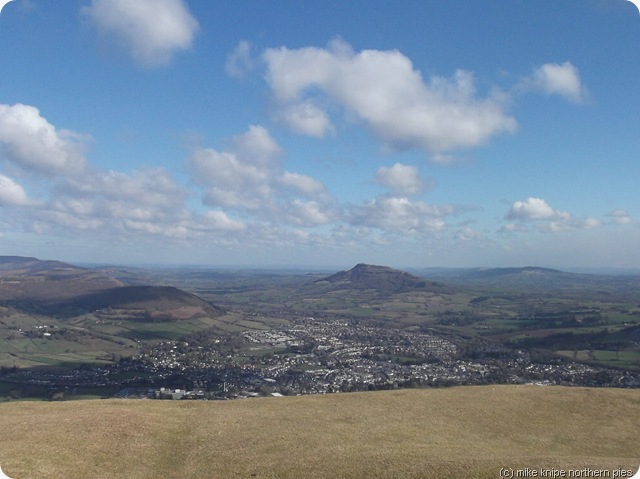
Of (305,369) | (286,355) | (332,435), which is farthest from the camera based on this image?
(286,355)

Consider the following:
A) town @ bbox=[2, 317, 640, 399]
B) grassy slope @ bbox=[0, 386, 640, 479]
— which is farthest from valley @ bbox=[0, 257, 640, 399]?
grassy slope @ bbox=[0, 386, 640, 479]

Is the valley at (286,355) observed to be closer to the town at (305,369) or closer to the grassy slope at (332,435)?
the town at (305,369)

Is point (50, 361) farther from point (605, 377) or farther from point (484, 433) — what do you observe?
point (605, 377)

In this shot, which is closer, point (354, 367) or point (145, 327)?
point (354, 367)

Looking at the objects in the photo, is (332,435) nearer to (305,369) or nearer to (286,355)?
(305,369)

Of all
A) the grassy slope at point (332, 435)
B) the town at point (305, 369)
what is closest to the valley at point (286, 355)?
the town at point (305, 369)

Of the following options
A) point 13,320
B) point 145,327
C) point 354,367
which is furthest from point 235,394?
point 13,320

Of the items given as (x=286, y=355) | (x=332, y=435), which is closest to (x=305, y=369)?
(x=286, y=355)

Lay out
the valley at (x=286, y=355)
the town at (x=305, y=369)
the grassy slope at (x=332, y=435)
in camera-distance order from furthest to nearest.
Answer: the valley at (x=286, y=355) < the town at (x=305, y=369) < the grassy slope at (x=332, y=435)
